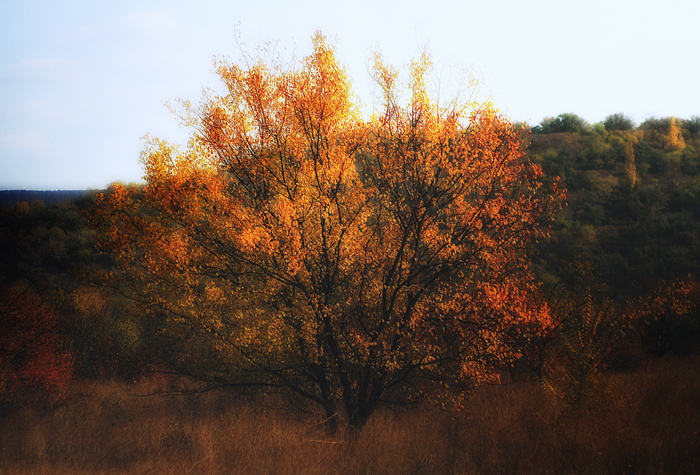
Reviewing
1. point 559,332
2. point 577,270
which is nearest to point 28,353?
point 559,332

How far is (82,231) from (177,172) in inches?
1698

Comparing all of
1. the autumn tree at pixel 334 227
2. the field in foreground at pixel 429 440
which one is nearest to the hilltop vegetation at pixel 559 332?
the field in foreground at pixel 429 440

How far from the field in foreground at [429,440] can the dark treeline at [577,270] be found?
3.57ft

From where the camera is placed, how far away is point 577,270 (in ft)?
65.6

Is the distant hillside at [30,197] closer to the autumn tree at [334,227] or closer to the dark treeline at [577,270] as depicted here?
the dark treeline at [577,270]

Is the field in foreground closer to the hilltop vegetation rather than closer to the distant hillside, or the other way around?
the hilltop vegetation

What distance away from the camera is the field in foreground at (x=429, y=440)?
8.13 m

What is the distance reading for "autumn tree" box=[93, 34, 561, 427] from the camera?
9688 millimetres

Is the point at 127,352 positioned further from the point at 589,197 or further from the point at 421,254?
the point at 589,197

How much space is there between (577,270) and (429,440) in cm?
1392

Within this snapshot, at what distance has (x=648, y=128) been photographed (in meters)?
56.5

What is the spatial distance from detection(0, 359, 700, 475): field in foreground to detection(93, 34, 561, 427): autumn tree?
1102mm

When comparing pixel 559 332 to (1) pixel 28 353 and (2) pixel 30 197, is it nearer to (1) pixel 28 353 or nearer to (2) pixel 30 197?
(1) pixel 28 353

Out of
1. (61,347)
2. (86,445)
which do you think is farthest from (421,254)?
(61,347)
